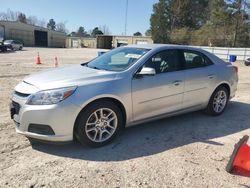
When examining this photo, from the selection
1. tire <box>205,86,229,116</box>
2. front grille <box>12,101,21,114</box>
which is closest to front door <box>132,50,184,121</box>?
tire <box>205,86,229,116</box>

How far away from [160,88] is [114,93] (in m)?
0.98

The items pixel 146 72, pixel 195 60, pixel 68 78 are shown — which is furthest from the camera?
pixel 195 60

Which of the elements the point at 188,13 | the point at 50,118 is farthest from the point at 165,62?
the point at 188,13

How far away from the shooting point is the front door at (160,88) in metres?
4.60

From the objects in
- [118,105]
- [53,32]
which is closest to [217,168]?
[118,105]

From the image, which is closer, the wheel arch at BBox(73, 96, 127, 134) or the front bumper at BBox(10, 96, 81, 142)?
the front bumper at BBox(10, 96, 81, 142)

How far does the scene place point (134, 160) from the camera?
155 inches

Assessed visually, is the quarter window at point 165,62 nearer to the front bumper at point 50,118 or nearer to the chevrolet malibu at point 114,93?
the chevrolet malibu at point 114,93

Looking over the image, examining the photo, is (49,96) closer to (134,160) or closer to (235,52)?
(134,160)

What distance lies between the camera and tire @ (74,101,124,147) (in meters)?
4.06

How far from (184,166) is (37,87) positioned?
2345mm

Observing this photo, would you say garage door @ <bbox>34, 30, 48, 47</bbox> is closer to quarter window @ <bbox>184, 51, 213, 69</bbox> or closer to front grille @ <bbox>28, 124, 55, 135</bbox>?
quarter window @ <bbox>184, 51, 213, 69</bbox>

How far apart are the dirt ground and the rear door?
1.80 ft

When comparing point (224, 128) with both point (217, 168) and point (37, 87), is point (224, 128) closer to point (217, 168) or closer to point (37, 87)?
point (217, 168)
